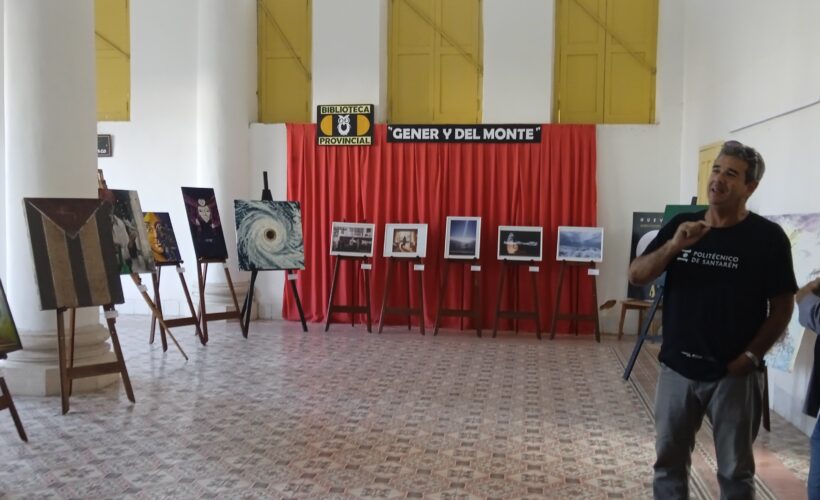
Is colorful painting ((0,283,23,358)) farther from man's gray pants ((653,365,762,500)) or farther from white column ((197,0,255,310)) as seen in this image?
white column ((197,0,255,310))

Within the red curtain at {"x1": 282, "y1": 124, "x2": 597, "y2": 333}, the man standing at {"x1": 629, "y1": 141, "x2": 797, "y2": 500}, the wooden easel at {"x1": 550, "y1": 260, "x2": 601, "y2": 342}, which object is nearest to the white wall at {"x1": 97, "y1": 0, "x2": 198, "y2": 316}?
the red curtain at {"x1": 282, "y1": 124, "x2": 597, "y2": 333}

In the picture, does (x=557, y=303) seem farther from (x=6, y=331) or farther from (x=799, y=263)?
(x=6, y=331)

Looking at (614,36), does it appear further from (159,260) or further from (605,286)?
(159,260)

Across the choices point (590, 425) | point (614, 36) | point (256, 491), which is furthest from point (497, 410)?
point (614, 36)

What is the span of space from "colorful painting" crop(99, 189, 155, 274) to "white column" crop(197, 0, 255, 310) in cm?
255

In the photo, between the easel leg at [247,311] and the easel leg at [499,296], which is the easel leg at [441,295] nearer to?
the easel leg at [499,296]

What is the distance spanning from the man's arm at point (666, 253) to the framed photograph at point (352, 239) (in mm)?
6212

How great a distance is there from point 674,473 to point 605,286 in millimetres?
6384

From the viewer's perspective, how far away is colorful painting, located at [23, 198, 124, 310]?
191 inches

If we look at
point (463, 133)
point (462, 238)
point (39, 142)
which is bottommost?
point (462, 238)

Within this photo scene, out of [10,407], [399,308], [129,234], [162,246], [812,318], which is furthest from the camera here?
[399,308]

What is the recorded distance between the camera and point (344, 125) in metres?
9.20

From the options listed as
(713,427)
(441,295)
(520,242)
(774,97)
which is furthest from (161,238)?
(713,427)

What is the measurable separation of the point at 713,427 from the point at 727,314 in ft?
1.33
